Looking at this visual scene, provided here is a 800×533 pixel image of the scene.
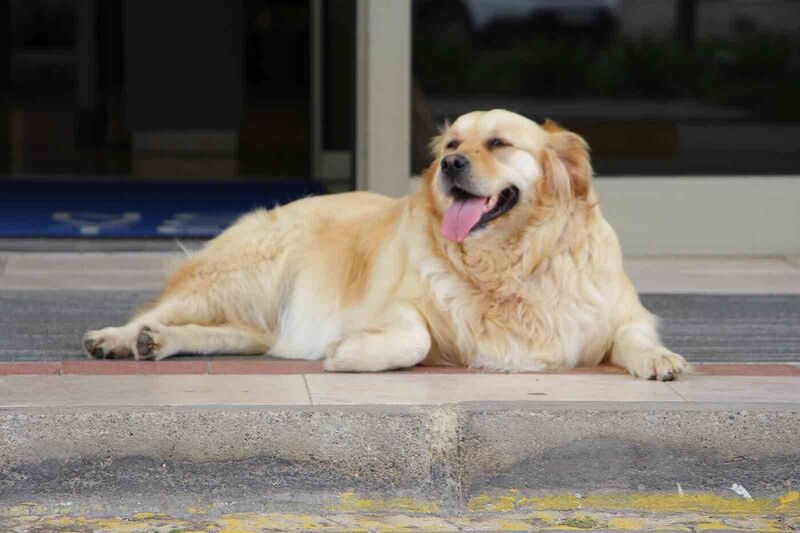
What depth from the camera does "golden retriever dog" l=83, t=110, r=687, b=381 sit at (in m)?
5.79

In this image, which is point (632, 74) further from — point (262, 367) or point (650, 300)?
point (262, 367)

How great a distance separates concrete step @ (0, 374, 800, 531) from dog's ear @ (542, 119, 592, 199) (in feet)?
3.24

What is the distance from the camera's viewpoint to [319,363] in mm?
6176

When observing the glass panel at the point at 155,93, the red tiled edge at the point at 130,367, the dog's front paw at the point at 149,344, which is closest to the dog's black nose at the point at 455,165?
the red tiled edge at the point at 130,367

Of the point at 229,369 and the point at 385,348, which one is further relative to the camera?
the point at 229,369

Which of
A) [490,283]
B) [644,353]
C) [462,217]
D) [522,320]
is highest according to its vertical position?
[462,217]

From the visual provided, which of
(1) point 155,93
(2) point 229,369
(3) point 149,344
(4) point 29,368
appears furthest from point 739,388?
(1) point 155,93

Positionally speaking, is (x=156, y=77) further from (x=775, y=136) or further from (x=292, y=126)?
(x=775, y=136)

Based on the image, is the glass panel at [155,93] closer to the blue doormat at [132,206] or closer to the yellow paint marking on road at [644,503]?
the blue doormat at [132,206]

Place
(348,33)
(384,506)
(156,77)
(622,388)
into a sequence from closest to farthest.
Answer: (384,506) < (622,388) < (348,33) < (156,77)

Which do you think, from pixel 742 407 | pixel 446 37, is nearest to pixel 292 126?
pixel 446 37

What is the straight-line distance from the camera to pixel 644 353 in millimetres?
5777

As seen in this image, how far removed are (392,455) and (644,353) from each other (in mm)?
1267

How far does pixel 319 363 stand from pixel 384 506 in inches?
51.2
